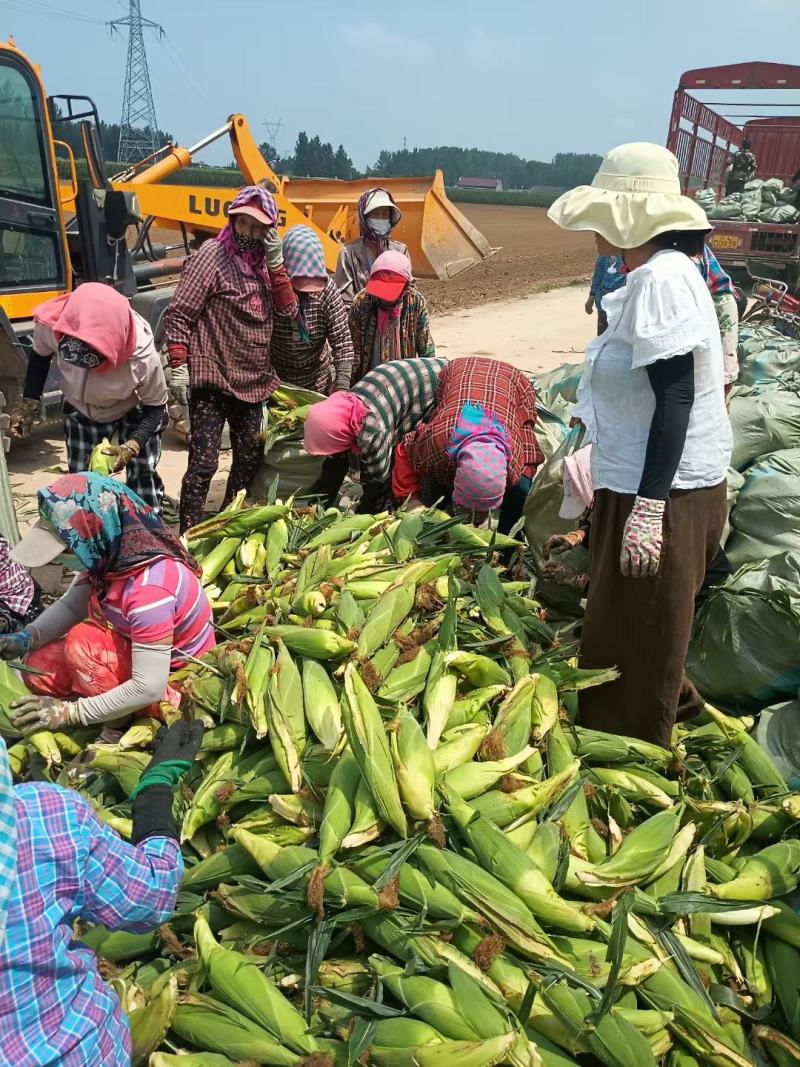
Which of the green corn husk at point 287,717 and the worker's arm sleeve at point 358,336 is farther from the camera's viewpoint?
the worker's arm sleeve at point 358,336

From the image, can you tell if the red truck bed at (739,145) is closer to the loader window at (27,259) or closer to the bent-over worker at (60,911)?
the loader window at (27,259)

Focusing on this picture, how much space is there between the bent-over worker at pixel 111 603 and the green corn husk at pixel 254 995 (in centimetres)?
91

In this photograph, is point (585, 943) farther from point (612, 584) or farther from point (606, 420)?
point (606, 420)

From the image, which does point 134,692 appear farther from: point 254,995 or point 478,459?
point 478,459

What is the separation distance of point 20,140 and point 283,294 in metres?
2.85

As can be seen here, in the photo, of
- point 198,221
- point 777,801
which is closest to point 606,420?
point 777,801

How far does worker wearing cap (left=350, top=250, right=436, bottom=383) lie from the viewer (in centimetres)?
495

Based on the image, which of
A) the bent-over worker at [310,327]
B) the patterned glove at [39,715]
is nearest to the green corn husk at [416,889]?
the patterned glove at [39,715]

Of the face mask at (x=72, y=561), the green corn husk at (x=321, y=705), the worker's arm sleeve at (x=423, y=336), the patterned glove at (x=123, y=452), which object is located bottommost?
the green corn husk at (x=321, y=705)

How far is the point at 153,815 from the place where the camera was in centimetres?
184

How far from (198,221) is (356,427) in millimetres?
6202

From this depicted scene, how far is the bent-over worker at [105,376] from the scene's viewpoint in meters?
3.77

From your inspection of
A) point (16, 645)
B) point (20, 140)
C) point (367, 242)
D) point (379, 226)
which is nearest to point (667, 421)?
point (16, 645)

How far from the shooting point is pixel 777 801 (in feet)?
7.88
